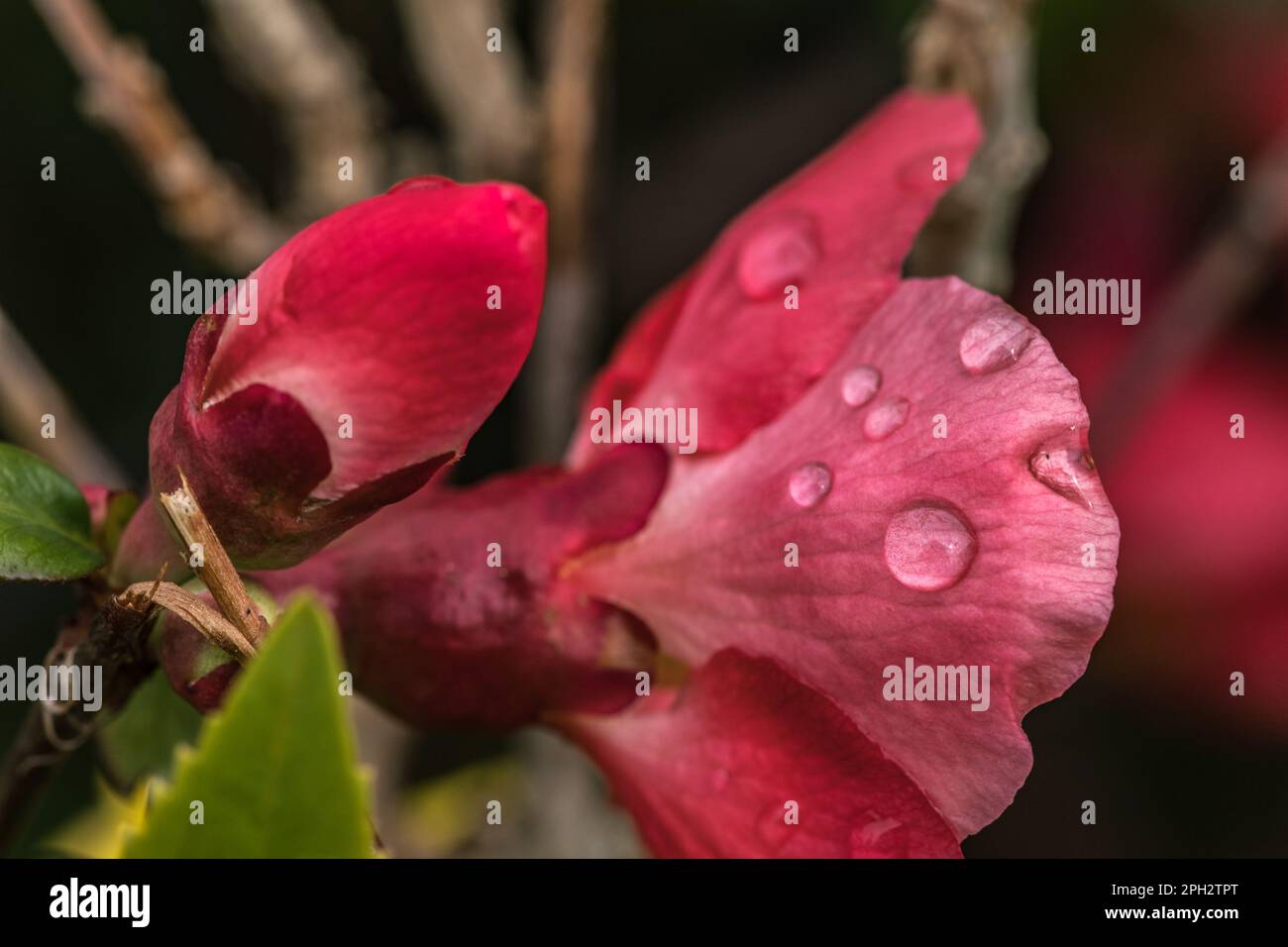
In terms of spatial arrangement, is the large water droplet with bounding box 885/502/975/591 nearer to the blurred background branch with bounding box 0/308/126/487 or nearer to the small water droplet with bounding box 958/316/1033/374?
the small water droplet with bounding box 958/316/1033/374

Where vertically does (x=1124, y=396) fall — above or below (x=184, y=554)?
above

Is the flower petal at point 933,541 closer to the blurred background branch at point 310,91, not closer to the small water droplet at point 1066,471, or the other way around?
the small water droplet at point 1066,471

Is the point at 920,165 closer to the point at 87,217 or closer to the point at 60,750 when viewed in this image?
the point at 60,750

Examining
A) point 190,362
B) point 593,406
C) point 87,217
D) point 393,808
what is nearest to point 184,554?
point 190,362

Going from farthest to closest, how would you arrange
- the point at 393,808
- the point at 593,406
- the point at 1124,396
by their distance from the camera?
the point at 393,808 < the point at 1124,396 < the point at 593,406

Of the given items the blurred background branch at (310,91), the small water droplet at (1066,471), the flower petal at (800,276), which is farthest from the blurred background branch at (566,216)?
the small water droplet at (1066,471)

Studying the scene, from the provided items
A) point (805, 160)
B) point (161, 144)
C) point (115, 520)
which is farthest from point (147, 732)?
point (805, 160)
